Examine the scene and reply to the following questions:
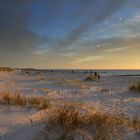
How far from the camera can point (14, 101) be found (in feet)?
20.4

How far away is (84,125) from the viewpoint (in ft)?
14.0

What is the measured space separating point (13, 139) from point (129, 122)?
226cm

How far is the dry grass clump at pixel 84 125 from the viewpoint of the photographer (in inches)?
155

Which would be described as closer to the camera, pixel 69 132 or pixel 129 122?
pixel 69 132

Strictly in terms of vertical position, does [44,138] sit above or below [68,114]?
below

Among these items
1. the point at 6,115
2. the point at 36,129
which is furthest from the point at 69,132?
the point at 6,115

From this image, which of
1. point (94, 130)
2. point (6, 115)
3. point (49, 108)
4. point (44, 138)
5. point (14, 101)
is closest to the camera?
point (44, 138)

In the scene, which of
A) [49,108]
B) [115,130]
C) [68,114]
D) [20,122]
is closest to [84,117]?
[68,114]

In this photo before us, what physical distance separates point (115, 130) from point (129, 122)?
0.68 metres

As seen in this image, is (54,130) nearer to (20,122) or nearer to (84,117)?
(84,117)

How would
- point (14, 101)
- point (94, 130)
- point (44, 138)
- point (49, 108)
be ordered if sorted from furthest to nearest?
point (14, 101) → point (49, 108) → point (94, 130) → point (44, 138)

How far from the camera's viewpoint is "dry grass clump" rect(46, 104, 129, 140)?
394 cm

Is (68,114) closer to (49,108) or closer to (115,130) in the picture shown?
(115,130)

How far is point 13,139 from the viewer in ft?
12.9
